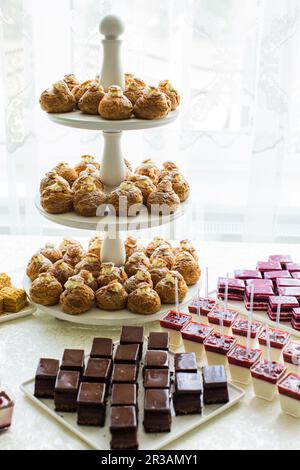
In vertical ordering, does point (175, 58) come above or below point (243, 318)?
above

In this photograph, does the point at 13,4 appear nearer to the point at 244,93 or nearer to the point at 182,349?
the point at 244,93

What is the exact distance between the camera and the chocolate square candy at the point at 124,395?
1545mm

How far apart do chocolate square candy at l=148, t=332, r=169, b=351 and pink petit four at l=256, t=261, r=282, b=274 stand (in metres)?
0.56

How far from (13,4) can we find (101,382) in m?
1.86

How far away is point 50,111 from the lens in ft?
6.26

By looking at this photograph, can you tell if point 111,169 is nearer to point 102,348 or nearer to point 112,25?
point 112,25

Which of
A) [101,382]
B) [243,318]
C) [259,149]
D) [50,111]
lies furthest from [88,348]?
[259,149]

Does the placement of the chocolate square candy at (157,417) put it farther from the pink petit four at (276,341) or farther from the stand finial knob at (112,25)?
the stand finial knob at (112,25)

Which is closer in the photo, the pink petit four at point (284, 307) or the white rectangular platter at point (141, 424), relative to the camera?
the white rectangular platter at point (141, 424)

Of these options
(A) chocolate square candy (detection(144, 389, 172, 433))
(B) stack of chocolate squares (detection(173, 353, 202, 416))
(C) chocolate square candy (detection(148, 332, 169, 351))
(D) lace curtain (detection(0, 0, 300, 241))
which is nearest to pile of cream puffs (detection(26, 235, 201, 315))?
(C) chocolate square candy (detection(148, 332, 169, 351))

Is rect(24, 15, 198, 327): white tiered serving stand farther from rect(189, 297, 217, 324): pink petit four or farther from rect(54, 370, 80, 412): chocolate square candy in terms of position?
rect(54, 370, 80, 412): chocolate square candy

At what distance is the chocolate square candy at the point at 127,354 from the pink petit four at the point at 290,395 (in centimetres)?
38

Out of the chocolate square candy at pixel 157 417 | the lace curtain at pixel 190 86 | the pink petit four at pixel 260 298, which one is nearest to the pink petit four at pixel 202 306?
the pink petit four at pixel 260 298
